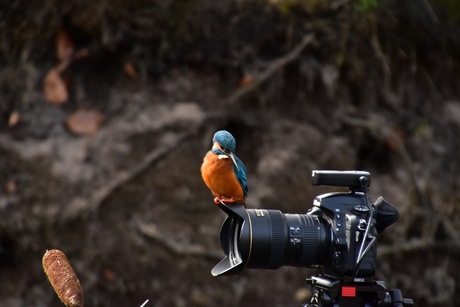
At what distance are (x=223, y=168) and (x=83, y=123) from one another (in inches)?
68.0

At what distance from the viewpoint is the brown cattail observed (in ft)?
4.31

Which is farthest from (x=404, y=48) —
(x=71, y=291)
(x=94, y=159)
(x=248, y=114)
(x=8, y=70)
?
(x=71, y=291)

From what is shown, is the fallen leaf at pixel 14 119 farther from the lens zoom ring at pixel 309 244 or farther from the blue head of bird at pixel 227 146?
the lens zoom ring at pixel 309 244

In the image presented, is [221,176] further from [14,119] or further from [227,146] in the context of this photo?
[14,119]

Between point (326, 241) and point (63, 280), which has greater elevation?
point (63, 280)

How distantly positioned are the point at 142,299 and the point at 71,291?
2272 millimetres

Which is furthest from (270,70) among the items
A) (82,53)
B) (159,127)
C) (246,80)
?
(82,53)

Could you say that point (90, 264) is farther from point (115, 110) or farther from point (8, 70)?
point (8, 70)

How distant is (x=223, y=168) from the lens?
1.96m

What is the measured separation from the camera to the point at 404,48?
4.02 meters

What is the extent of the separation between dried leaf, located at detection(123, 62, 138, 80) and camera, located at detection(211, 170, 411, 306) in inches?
65.5

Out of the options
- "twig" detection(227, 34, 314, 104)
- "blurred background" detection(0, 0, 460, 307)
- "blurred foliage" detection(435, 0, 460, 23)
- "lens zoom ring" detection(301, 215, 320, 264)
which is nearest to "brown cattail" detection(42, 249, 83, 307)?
"lens zoom ring" detection(301, 215, 320, 264)

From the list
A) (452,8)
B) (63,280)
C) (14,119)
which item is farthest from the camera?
(452,8)

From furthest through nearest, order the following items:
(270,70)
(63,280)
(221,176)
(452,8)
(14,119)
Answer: (452,8) < (270,70) < (14,119) < (221,176) < (63,280)
